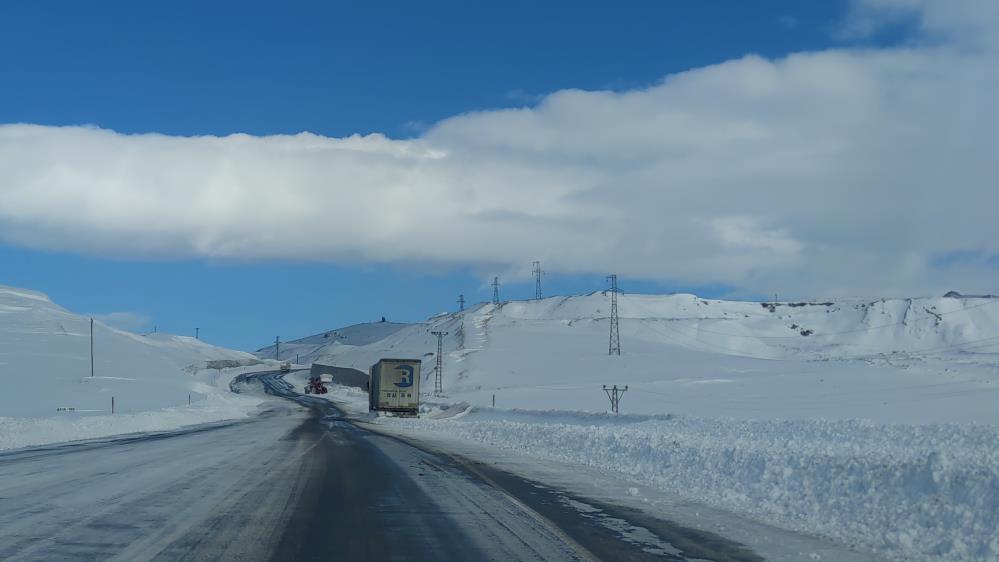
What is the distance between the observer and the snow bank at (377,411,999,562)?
1093 centimetres

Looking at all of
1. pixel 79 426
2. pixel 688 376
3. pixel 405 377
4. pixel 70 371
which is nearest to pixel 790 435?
pixel 79 426

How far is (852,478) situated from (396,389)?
1924 inches

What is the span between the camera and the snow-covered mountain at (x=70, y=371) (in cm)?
8106

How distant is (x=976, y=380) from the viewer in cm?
7069

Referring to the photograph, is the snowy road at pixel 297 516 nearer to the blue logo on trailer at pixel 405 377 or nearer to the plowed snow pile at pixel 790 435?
the plowed snow pile at pixel 790 435

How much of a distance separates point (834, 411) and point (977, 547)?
43943 millimetres

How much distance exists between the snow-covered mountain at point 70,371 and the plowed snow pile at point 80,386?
80mm

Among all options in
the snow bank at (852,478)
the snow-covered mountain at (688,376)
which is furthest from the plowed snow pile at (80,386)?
the snow-covered mountain at (688,376)

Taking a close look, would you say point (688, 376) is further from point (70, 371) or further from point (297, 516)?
point (297, 516)

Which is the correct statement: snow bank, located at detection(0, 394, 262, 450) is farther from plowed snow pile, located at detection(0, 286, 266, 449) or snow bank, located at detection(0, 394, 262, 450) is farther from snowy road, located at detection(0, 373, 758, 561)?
snowy road, located at detection(0, 373, 758, 561)

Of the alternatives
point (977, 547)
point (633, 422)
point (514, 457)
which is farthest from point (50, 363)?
point (977, 547)

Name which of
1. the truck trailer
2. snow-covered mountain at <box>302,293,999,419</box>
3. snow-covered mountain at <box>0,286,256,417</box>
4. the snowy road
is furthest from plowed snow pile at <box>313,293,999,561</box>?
snow-covered mountain at <box>0,286,256,417</box>

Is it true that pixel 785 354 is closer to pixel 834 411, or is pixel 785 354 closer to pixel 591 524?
pixel 834 411

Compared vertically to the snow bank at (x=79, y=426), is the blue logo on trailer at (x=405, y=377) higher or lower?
higher
